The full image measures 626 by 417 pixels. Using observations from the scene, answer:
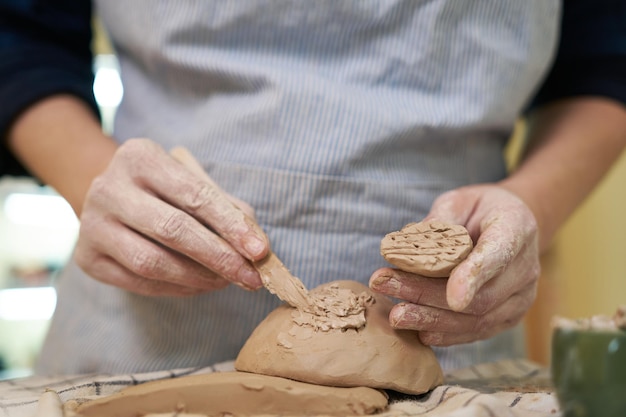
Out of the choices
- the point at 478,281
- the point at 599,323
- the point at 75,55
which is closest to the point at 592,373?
the point at 599,323

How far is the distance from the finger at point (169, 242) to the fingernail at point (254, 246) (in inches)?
1.2

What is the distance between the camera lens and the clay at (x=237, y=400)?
776mm

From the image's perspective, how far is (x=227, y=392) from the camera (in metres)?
0.79

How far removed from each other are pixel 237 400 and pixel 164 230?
280mm

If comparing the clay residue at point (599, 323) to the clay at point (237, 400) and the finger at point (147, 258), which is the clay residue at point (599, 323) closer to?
the clay at point (237, 400)

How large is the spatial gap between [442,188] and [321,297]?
380mm

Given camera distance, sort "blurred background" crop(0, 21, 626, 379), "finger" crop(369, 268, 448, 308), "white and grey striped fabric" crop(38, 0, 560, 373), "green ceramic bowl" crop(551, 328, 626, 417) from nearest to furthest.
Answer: "green ceramic bowl" crop(551, 328, 626, 417) → "finger" crop(369, 268, 448, 308) → "white and grey striped fabric" crop(38, 0, 560, 373) → "blurred background" crop(0, 21, 626, 379)

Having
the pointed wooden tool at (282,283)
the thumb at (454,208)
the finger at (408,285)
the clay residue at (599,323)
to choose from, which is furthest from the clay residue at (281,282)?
the clay residue at (599,323)

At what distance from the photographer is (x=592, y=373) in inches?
23.5

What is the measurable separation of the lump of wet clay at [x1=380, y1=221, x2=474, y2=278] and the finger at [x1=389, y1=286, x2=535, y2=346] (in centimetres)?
6

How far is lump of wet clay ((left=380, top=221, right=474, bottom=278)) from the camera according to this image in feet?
2.63

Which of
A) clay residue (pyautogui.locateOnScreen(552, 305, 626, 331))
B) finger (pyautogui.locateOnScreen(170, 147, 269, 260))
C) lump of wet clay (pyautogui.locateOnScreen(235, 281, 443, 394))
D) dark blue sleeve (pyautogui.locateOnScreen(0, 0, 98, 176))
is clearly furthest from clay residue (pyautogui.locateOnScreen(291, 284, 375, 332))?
dark blue sleeve (pyautogui.locateOnScreen(0, 0, 98, 176))

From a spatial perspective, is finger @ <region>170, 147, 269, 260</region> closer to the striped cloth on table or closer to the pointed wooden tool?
the pointed wooden tool

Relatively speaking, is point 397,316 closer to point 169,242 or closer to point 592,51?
point 169,242
